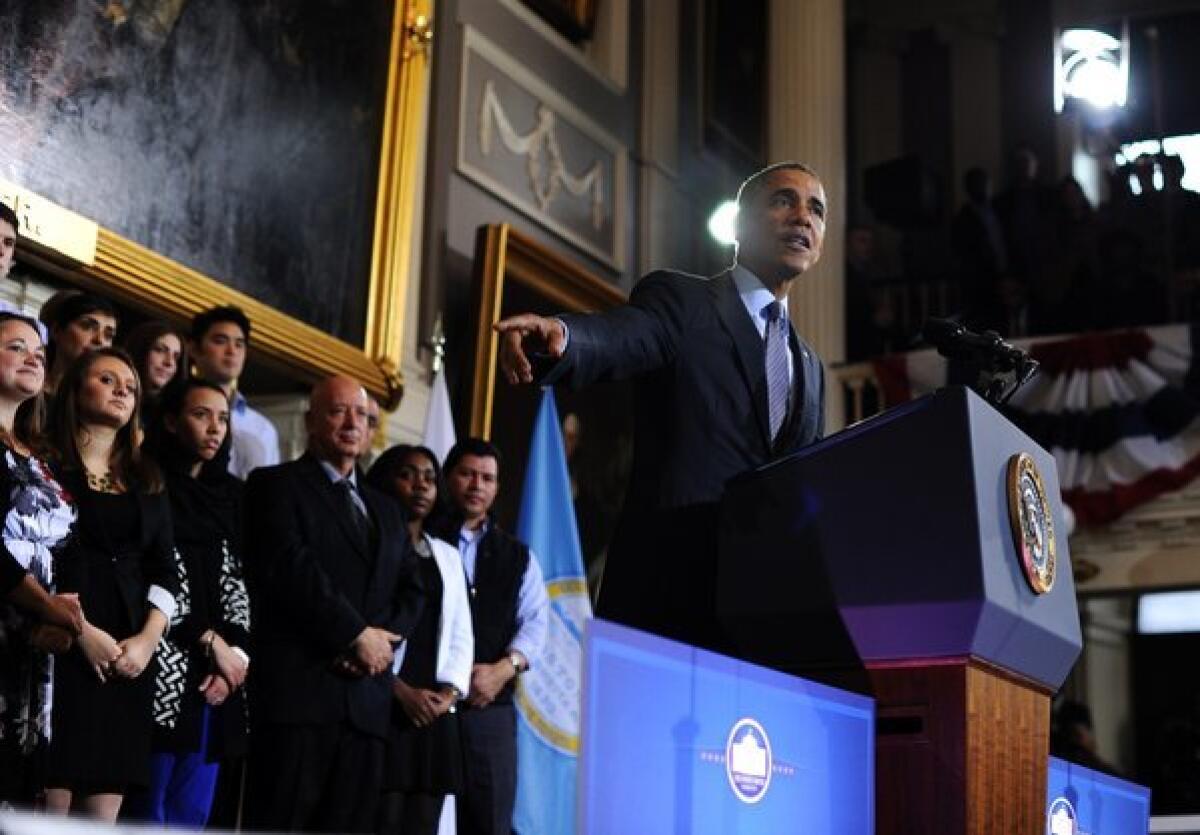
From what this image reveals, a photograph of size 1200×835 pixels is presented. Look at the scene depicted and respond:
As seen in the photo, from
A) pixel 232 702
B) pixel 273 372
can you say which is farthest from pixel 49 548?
pixel 273 372

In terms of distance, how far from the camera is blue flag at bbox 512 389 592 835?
6988 millimetres

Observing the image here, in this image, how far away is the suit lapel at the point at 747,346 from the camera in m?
2.59

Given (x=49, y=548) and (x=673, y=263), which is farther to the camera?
(x=673, y=263)

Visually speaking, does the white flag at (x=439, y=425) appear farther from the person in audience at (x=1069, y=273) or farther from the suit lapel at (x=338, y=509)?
the person in audience at (x=1069, y=273)

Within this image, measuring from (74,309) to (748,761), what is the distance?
3.34m

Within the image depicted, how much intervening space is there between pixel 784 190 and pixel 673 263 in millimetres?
8053

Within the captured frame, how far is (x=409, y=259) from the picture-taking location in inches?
320

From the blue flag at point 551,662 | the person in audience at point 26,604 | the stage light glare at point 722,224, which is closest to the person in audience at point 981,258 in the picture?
the stage light glare at point 722,224

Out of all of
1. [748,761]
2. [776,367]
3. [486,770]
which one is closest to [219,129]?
[486,770]

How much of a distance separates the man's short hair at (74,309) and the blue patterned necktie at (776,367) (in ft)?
9.12

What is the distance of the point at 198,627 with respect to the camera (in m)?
4.44

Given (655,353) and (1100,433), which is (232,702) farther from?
(1100,433)

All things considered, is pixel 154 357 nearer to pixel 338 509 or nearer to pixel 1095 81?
pixel 338 509

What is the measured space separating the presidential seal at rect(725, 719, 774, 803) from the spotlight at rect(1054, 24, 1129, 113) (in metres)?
11.5
